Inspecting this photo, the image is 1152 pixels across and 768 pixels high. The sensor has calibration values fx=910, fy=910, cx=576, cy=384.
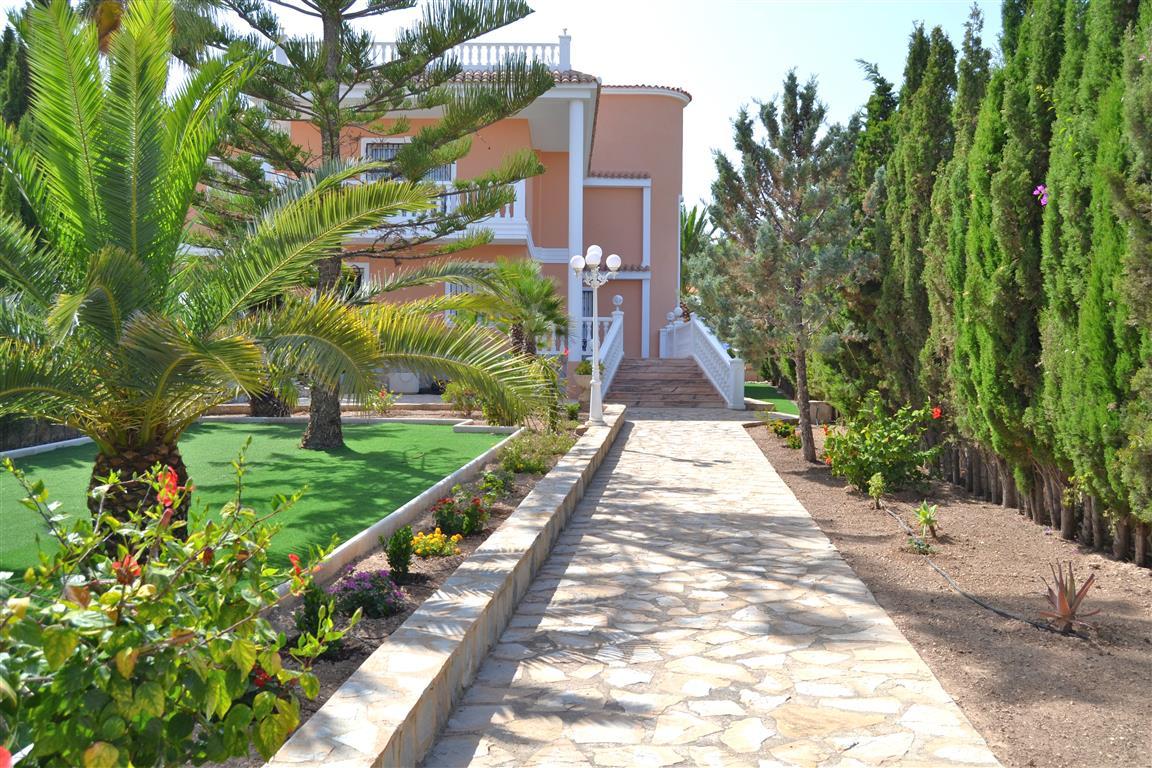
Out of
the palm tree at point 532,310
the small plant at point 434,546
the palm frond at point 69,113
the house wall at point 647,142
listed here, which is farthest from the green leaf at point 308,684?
the house wall at point 647,142

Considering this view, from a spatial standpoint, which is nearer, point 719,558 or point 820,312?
point 719,558

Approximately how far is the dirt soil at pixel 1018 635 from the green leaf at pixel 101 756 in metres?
3.14

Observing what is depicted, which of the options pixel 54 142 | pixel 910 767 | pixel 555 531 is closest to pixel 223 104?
pixel 54 142

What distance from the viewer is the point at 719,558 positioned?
279 inches

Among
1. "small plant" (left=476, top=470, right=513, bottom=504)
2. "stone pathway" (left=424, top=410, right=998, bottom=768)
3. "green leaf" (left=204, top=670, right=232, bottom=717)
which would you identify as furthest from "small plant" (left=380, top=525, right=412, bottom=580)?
"green leaf" (left=204, top=670, right=232, bottom=717)

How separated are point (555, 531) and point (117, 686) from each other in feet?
18.4

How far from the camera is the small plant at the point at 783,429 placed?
1483 centimetres

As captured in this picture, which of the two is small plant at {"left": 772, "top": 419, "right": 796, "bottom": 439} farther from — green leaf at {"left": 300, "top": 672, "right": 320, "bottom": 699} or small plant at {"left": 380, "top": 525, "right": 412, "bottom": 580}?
green leaf at {"left": 300, "top": 672, "right": 320, "bottom": 699}

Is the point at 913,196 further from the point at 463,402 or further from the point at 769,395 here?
the point at 769,395

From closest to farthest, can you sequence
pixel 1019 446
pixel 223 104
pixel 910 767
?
1. pixel 910 767
2. pixel 223 104
3. pixel 1019 446

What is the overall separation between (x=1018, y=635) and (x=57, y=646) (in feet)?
15.6

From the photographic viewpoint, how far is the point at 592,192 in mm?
28375

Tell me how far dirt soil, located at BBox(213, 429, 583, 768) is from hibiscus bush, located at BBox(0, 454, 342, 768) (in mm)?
1024

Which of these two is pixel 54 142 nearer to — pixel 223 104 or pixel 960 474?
pixel 223 104
